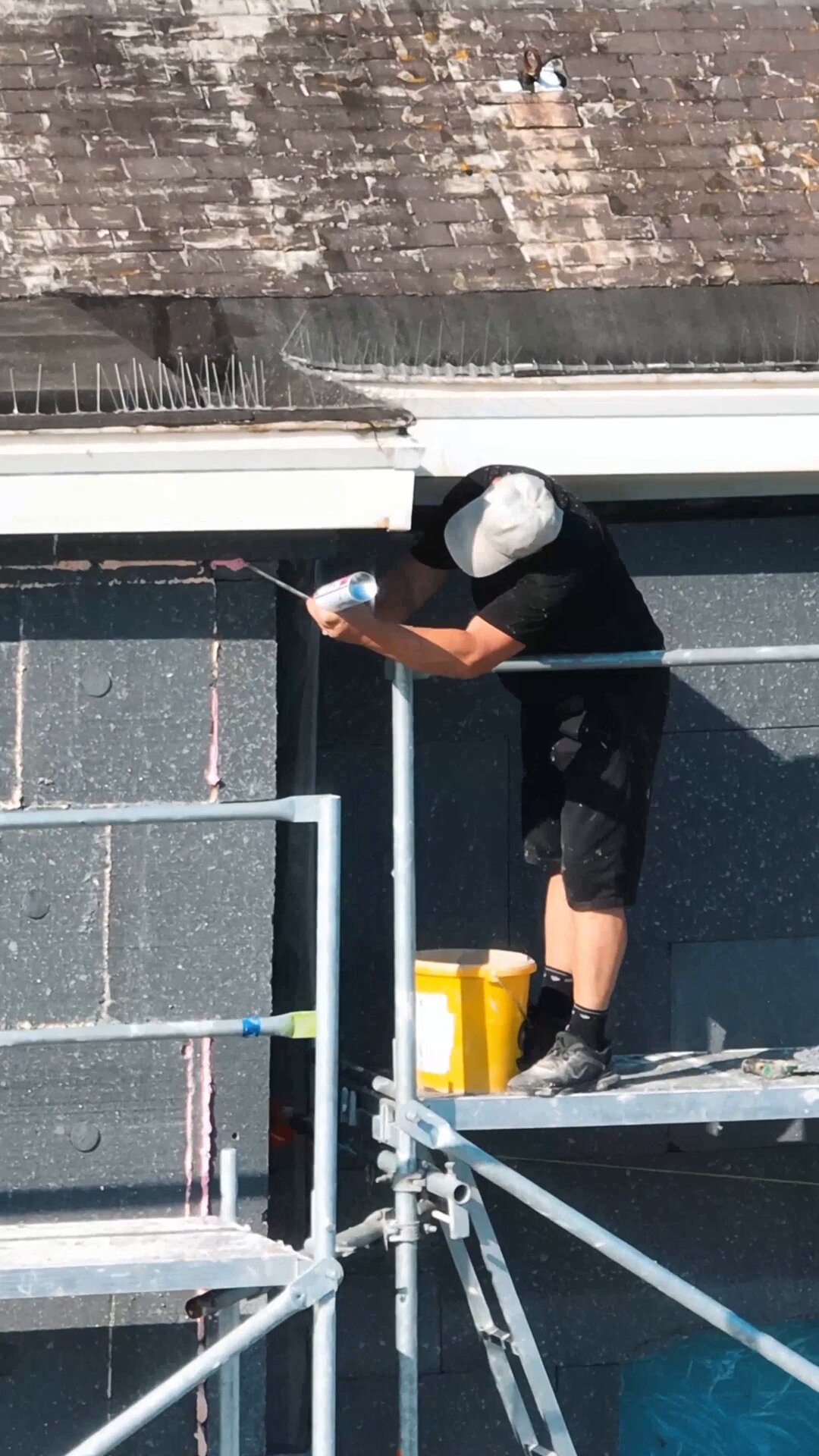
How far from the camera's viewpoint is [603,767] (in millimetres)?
4500

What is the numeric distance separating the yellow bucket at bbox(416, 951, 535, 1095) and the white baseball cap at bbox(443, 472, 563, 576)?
39.2 inches

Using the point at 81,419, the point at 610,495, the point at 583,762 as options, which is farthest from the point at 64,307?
the point at 583,762

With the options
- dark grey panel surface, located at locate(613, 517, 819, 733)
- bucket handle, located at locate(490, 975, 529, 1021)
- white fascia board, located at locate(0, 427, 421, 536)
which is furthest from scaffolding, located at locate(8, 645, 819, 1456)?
dark grey panel surface, located at locate(613, 517, 819, 733)


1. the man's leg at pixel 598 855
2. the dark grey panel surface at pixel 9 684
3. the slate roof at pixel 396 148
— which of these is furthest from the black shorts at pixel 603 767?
the slate roof at pixel 396 148

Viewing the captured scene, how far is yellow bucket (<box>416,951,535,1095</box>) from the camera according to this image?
438 centimetres

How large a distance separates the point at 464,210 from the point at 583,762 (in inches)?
78.5

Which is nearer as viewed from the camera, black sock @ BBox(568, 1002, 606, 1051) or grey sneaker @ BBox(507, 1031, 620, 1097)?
grey sneaker @ BBox(507, 1031, 620, 1097)

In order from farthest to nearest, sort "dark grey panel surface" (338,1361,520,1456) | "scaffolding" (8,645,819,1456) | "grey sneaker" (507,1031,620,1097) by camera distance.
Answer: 1. "dark grey panel surface" (338,1361,520,1456)
2. "grey sneaker" (507,1031,620,1097)
3. "scaffolding" (8,645,819,1456)

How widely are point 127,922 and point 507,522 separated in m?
1.43

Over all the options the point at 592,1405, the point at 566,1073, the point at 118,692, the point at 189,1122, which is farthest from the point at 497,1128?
the point at 118,692

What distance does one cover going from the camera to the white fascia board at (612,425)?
4859mm

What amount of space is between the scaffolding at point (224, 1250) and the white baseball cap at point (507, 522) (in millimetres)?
772

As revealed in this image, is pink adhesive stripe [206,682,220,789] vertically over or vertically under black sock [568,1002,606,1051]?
over

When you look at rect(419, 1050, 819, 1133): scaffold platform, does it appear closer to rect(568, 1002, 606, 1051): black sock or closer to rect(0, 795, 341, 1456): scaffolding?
rect(568, 1002, 606, 1051): black sock
